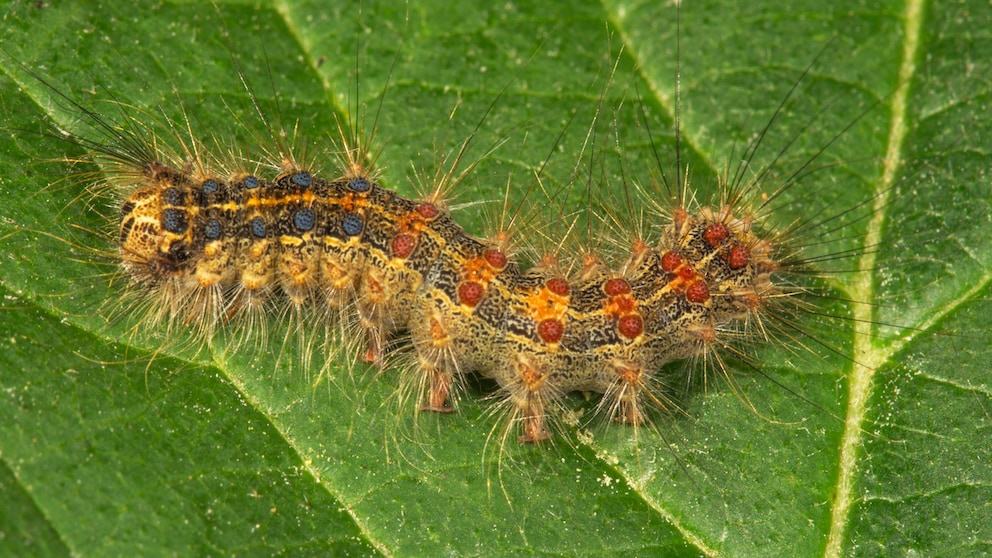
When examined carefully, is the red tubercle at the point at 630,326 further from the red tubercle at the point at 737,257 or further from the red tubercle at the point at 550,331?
the red tubercle at the point at 737,257

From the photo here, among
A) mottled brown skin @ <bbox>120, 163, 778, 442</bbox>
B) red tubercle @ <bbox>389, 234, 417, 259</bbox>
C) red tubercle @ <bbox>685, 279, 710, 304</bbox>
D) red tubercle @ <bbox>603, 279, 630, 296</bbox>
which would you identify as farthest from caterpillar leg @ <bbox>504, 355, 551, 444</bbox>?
red tubercle @ <bbox>685, 279, 710, 304</bbox>

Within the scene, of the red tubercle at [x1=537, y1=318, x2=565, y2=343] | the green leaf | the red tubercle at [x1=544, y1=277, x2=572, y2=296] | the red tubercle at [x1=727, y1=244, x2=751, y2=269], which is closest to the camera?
the green leaf

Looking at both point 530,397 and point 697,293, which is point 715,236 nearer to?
point 697,293

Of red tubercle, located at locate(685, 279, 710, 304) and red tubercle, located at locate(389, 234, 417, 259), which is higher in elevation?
red tubercle, located at locate(389, 234, 417, 259)

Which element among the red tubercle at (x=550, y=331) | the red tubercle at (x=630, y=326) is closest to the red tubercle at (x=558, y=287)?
the red tubercle at (x=550, y=331)

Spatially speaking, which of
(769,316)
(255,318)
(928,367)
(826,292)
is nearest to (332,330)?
(255,318)

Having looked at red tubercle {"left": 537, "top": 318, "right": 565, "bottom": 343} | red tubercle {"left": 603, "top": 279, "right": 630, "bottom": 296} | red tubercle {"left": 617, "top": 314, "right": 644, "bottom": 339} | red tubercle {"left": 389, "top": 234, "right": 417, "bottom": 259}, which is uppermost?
red tubercle {"left": 389, "top": 234, "right": 417, "bottom": 259}

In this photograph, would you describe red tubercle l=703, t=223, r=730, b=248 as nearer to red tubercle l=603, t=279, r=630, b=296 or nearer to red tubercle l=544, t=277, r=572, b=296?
red tubercle l=603, t=279, r=630, b=296
